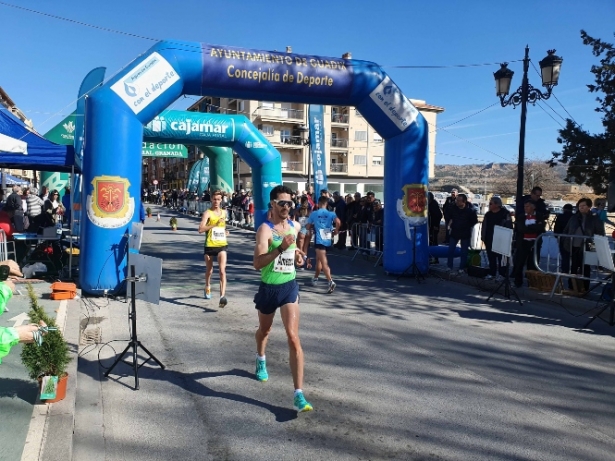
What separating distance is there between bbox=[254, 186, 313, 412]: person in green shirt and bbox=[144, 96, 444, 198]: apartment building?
51.3m

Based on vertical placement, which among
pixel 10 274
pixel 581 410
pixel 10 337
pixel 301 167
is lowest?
pixel 581 410

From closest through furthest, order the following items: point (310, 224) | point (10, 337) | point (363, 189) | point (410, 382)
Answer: point (10, 337) < point (410, 382) < point (310, 224) < point (363, 189)

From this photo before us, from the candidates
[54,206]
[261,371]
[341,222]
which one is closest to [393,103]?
[341,222]

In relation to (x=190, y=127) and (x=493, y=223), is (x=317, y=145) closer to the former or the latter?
(x=190, y=127)

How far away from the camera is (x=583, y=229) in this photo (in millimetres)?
9008

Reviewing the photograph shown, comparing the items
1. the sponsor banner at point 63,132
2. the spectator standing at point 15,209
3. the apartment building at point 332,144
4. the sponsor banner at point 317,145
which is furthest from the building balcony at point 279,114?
the spectator standing at point 15,209

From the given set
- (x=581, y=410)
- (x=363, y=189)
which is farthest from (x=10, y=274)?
(x=363, y=189)

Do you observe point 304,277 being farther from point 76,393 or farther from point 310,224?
point 76,393

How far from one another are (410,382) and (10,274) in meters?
3.57

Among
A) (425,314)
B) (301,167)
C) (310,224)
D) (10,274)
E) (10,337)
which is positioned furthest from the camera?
(301,167)

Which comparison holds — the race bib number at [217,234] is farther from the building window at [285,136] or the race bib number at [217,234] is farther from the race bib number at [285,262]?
the building window at [285,136]

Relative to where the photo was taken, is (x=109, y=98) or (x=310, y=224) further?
(x=310, y=224)

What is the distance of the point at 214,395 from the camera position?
4547mm

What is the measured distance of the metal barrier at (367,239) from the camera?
13.3 meters
